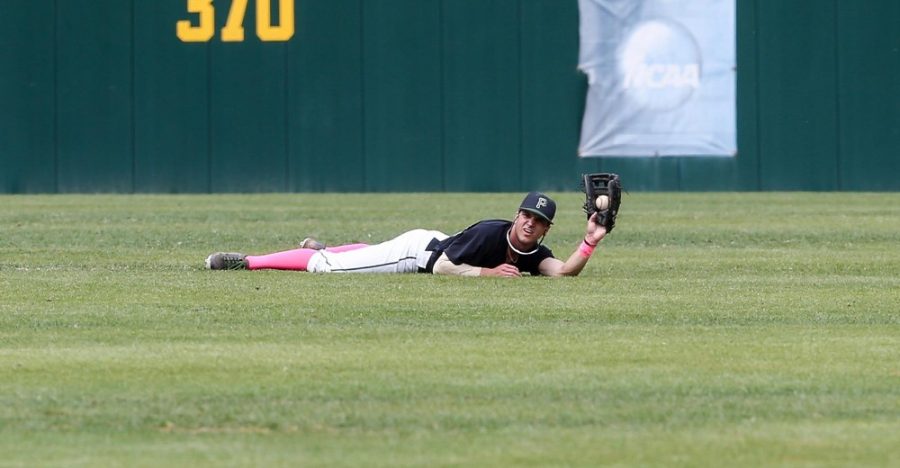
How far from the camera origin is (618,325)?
28.2 feet

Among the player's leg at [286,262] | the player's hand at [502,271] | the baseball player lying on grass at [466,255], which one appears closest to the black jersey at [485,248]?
the baseball player lying on grass at [466,255]

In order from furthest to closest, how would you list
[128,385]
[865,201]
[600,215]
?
[865,201], [600,215], [128,385]

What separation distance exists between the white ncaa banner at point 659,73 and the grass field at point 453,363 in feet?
36.5

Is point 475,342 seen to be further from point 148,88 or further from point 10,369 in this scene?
point 148,88

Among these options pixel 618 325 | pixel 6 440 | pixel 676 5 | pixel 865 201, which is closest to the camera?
pixel 6 440

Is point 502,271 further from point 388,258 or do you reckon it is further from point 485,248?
point 388,258

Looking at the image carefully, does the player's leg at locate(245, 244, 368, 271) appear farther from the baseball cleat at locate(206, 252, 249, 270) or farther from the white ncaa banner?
the white ncaa banner

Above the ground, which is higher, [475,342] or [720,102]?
[720,102]

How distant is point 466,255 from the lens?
1128 cm

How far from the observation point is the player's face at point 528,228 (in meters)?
10.9

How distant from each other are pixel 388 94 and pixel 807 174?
6.39m

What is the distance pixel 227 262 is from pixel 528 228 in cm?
222

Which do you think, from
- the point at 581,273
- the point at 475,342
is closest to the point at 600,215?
the point at 581,273

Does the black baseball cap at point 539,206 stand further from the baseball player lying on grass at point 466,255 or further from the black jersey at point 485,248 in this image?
the black jersey at point 485,248
